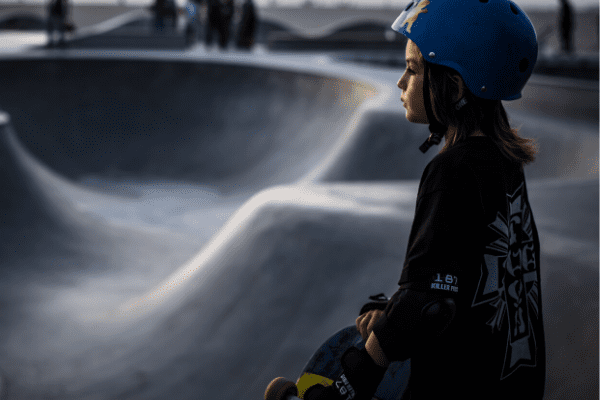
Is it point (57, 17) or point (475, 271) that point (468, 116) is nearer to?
point (475, 271)

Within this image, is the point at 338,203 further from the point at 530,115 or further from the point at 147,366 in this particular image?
the point at 530,115

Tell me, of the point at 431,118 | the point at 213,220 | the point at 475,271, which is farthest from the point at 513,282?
the point at 213,220

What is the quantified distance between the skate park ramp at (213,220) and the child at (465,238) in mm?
1333

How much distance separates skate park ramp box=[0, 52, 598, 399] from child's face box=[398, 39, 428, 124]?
1.67m

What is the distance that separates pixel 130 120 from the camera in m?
13.1

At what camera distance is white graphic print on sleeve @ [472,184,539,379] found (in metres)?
1.34

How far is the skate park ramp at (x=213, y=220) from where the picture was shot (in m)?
3.25

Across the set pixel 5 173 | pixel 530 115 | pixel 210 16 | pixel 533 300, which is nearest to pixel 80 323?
pixel 5 173

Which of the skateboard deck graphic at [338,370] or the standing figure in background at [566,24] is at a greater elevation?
the skateboard deck graphic at [338,370]

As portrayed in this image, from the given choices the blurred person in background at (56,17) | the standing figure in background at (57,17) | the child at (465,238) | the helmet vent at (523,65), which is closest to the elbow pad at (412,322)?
the child at (465,238)

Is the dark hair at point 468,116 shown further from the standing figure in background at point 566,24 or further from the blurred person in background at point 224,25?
the standing figure in background at point 566,24

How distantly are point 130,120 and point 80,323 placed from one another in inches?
345

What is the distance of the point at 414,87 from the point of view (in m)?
1.48

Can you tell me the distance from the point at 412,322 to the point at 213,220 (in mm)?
8289
